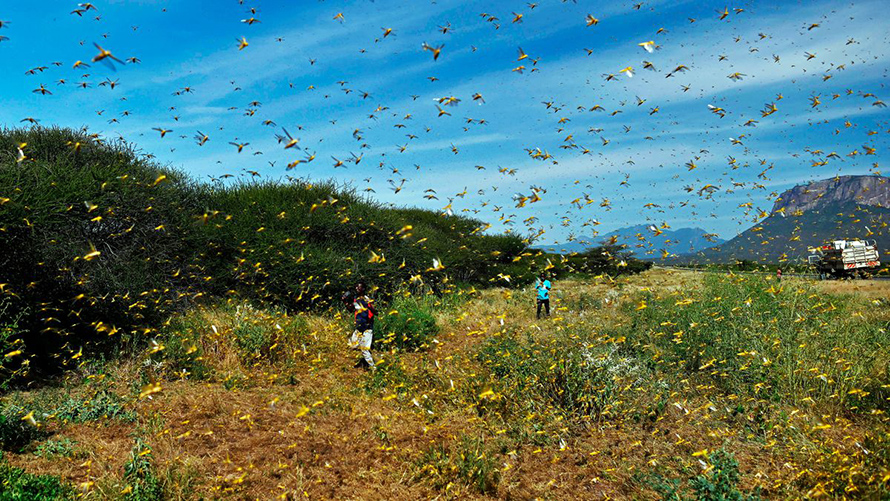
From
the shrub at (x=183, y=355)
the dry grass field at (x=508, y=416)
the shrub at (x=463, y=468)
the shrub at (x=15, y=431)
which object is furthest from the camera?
the shrub at (x=183, y=355)

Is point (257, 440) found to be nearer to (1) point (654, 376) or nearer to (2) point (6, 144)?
(1) point (654, 376)

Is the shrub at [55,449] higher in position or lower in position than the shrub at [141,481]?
higher

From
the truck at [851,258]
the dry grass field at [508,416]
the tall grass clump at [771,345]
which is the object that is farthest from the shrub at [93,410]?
the truck at [851,258]

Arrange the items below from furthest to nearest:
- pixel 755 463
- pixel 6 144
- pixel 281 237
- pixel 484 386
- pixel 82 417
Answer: pixel 281 237 → pixel 6 144 → pixel 484 386 → pixel 82 417 → pixel 755 463

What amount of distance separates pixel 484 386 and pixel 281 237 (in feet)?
32.9

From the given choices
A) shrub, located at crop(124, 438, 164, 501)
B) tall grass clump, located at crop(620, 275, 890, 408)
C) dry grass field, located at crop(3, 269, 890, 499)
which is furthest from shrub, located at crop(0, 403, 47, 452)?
tall grass clump, located at crop(620, 275, 890, 408)

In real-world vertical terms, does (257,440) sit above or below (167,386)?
below

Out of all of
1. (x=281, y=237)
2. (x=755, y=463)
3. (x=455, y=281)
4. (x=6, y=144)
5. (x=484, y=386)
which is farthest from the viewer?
(x=455, y=281)

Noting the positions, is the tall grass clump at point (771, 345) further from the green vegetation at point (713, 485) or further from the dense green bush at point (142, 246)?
the dense green bush at point (142, 246)

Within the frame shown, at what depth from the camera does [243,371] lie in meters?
10.1

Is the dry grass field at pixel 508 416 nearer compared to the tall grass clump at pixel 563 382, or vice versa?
the dry grass field at pixel 508 416

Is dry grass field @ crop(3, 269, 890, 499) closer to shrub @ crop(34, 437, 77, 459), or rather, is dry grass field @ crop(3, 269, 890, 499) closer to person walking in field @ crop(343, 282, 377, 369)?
shrub @ crop(34, 437, 77, 459)

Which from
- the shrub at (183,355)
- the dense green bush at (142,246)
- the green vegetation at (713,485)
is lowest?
the green vegetation at (713,485)

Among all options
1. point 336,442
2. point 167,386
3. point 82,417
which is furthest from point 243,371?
point 336,442
